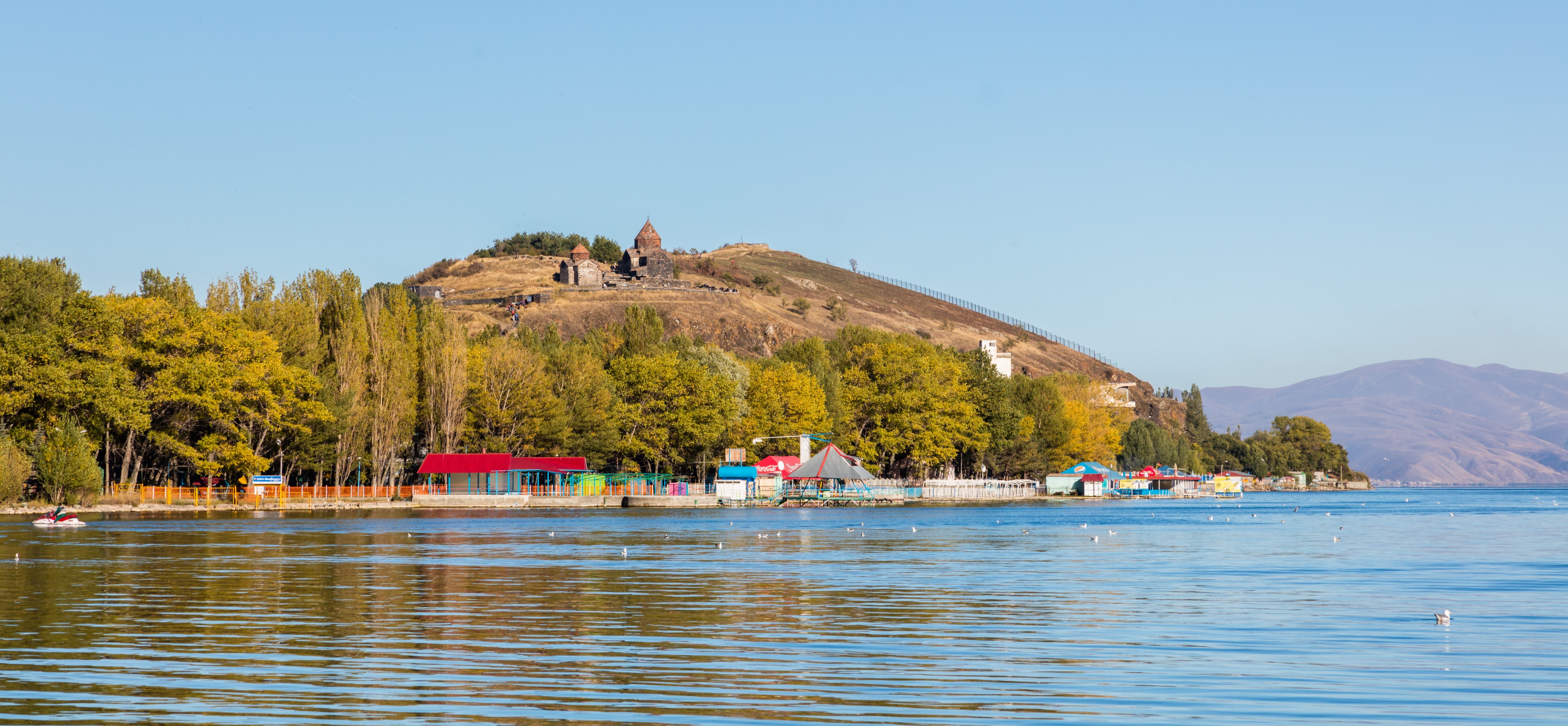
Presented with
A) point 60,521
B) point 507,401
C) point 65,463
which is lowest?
Result: point 60,521

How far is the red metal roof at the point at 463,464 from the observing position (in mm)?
93188

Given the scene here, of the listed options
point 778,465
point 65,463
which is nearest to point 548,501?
point 778,465

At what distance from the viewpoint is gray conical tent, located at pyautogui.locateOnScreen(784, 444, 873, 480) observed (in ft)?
354

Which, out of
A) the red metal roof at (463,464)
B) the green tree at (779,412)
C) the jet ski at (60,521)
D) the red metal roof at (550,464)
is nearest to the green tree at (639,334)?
the green tree at (779,412)

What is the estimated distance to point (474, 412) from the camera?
99.9 meters

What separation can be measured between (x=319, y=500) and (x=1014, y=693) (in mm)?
77905

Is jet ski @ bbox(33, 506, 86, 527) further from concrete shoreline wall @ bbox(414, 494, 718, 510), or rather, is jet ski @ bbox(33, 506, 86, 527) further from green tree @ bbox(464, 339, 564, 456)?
green tree @ bbox(464, 339, 564, 456)

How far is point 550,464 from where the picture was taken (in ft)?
323

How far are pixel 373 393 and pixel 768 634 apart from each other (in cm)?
7274

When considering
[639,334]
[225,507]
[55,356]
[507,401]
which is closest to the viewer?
[55,356]

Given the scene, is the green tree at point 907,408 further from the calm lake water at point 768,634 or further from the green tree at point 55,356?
the calm lake water at point 768,634

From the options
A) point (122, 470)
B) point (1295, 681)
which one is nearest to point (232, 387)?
point (122, 470)

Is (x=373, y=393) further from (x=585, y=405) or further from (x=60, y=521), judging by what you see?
(x=60, y=521)

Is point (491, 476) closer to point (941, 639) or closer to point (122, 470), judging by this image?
point (122, 470)
